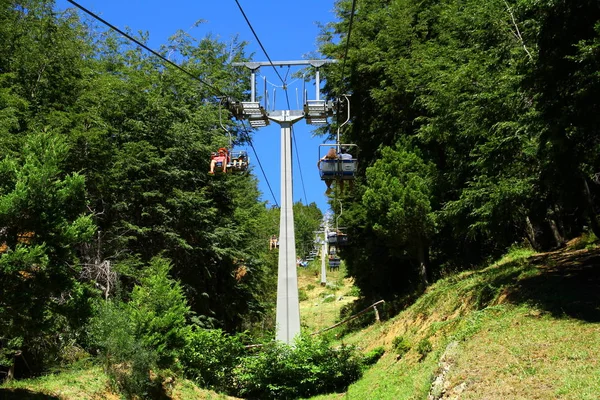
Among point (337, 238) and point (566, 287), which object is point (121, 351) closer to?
point (566, 287)

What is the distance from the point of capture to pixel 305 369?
18.0m

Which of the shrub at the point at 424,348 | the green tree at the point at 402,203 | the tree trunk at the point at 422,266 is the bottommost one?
the shrub at the point at 424,348

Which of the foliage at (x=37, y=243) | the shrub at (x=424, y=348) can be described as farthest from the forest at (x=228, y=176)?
the shrub at (x=424, y=348)

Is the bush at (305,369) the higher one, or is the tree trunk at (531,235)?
the tree trunk at (531,235)

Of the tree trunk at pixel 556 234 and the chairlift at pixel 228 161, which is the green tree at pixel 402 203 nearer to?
the tree trunk at pixel 556 234

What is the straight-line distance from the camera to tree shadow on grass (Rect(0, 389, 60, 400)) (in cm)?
1251

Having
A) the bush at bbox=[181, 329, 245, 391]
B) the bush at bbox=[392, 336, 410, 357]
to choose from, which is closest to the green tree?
the bush at bbox=[392, 336, 410, 357]

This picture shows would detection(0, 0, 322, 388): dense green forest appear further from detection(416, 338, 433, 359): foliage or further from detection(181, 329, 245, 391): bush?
detection(416, 338, 433, 359): foliage

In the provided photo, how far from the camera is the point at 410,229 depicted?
22.4 metres

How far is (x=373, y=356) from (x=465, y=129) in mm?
7714

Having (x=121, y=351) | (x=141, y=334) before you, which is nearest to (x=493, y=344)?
(x=121, y=351)

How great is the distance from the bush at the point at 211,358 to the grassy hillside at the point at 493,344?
2.94 feet

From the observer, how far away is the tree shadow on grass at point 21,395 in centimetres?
1251

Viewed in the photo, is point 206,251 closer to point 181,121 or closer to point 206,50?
point 181,121
